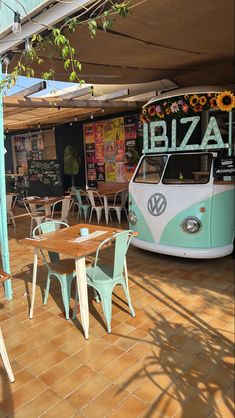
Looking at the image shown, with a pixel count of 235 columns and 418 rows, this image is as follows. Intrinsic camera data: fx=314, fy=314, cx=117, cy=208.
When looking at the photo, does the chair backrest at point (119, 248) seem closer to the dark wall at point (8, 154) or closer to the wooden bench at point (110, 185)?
the wooden bench at point (110, 185)

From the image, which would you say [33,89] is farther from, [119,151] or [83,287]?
[119,151]

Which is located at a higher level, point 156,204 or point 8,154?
point 8,154

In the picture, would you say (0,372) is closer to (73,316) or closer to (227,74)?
(73,316)

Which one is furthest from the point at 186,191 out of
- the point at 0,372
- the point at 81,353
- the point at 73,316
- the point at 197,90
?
the point at 0,372

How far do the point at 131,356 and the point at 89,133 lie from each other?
873cm

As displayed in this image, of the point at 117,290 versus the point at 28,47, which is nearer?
the point at 28,47

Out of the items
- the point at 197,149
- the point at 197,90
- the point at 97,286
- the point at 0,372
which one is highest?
the point at 197,90

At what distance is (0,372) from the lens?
2.43m

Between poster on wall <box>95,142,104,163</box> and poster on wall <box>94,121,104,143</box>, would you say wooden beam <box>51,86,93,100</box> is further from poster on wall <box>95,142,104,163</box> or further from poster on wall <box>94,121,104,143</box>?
poster on wall <box>95,142,104,163</box>

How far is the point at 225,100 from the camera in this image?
3.96m

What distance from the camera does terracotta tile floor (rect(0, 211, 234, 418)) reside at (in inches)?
80.8

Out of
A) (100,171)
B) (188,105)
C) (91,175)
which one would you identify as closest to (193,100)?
(188,105)

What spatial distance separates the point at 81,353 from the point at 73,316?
0.59 meters

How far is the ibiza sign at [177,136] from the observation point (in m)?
4.23
